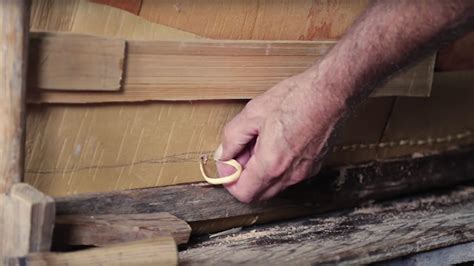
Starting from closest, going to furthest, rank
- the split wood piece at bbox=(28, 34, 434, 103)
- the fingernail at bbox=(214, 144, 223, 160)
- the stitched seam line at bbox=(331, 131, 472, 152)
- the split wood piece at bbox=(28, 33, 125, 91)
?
the split wood piece at bbox=(28, 33, 125, 91) → the split wood piece at bbox=(28, 34, 434, 103) → the fingernail at bbox=(214, 144, 223, 160) → the stitched seam line at bbox=(331, 131, 472, 152)

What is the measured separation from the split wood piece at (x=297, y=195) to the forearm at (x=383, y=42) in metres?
0.38

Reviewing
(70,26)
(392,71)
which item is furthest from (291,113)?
(70,26)

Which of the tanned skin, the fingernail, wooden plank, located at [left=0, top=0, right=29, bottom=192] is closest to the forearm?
the tanned skin

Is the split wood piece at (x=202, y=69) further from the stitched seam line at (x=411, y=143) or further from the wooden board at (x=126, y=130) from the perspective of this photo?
the stitched seam line at (x=411, y=143)

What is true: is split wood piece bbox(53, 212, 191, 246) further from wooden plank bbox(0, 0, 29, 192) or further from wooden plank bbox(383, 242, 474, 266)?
wooden plank bbox(383, 242, 474, 266)

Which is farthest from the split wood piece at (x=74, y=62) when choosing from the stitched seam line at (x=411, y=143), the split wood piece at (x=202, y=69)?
the stitched seam line at (x=411, y=143)

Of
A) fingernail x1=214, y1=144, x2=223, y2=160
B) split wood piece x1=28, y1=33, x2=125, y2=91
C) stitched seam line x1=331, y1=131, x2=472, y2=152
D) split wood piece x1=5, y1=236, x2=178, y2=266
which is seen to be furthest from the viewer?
stitched seam line x1=331, y1=131, x2=472, y2=152

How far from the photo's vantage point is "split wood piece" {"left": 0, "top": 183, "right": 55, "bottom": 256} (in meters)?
1.28

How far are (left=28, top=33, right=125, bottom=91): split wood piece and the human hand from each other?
11.0 inches

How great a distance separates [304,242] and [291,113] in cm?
32

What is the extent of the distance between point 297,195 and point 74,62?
682 millimetres

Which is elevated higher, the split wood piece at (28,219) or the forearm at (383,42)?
the forearm at (383,42)

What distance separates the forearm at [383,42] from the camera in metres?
1.44

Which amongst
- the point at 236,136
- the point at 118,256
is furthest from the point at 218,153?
the point at 118,256
